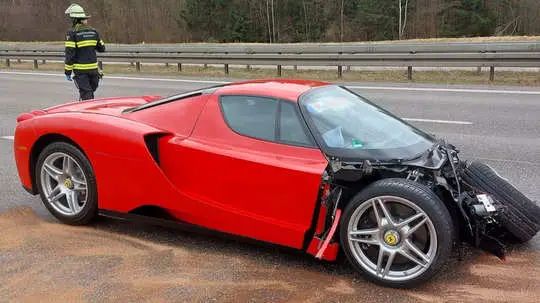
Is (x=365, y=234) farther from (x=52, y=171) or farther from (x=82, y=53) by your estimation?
(x=82, y=53)

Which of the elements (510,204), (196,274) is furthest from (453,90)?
(196,274)

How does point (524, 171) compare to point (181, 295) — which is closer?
point (181, 295)

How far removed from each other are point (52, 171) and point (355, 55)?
12042mm

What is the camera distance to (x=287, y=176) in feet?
11.9

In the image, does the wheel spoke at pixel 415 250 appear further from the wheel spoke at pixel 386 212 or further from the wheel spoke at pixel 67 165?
the wheel spoke at pixel 67 165

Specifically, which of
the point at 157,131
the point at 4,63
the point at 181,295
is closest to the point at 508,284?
the point at 181,295

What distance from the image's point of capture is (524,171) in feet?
19.9

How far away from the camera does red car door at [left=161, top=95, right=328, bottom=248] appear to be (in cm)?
363

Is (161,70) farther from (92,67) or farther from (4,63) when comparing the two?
(92,67)

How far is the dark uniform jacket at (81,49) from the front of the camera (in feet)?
27.1

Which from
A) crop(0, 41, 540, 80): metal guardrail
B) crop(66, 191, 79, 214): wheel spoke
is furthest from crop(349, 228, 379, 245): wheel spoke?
crop(0, 41, 540, 80): metal guardrail

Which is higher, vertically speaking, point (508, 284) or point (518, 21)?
point (518, 21)

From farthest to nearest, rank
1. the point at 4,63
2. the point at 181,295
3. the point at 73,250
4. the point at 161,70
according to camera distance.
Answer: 1. the point at 4,63
2. the point at 161,70
3. the point at 73,250
4. the point at 181,295

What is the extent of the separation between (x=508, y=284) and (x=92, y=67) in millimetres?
6839
